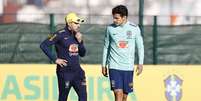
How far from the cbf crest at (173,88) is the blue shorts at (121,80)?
478 centimetres

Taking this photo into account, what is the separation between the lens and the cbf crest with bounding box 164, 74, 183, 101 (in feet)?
53.7

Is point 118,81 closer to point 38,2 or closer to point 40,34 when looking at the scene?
point 40,34

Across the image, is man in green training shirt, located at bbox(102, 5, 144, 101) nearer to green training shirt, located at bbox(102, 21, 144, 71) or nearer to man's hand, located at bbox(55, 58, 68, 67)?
green training shirt, located at bbox(102, 21, 144, 71)

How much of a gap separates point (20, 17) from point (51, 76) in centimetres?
323

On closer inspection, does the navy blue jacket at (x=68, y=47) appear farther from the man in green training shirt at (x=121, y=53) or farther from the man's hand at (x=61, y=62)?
the man in green training shirt at (x=121, y=53)

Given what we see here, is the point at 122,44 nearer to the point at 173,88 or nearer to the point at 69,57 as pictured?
the point at 69,57

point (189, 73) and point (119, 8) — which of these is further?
point (189, 73)

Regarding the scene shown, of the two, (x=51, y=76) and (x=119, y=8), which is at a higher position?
(x=119, y=8)

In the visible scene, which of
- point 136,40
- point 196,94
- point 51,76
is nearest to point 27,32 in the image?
point 51,76

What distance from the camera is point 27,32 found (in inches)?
672

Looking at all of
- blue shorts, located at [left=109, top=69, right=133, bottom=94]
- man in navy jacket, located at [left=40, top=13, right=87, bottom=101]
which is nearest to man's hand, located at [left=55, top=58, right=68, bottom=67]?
man in navy jacket, located at [left=40, top=13, right=87, bottom=101]

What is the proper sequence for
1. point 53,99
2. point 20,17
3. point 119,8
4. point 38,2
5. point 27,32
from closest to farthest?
point 119,8 → point 53,99 → point 27,32 → point 20,17 → point 38,2

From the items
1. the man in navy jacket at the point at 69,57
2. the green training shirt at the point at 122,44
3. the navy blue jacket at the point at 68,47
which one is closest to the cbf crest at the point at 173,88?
the man in navy jacket at the point at 69,57

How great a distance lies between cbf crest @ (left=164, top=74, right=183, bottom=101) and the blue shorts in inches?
188
